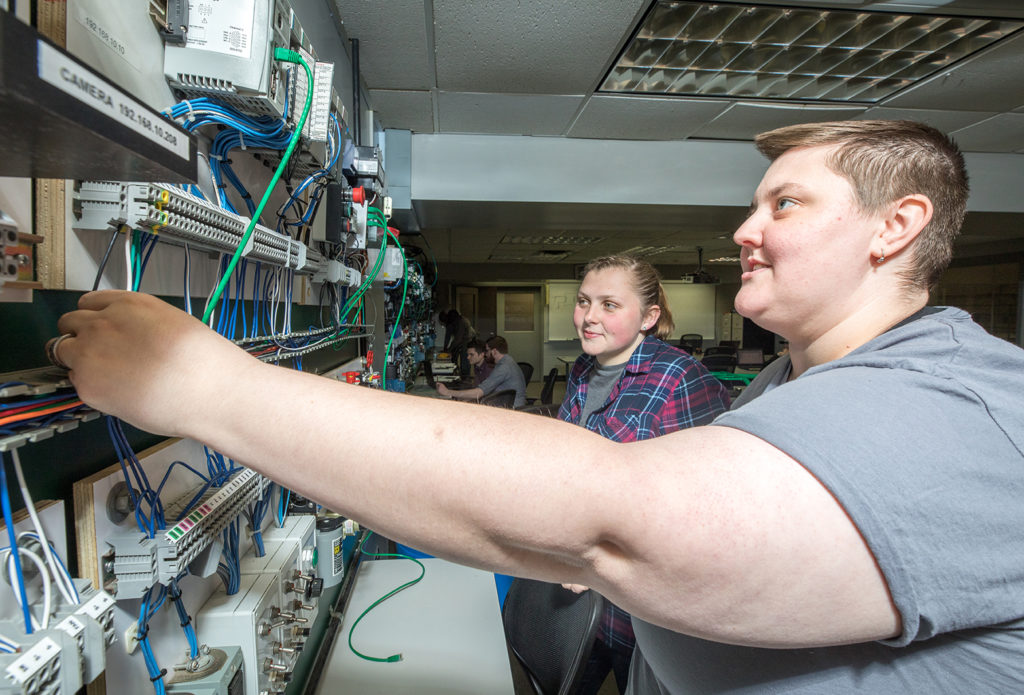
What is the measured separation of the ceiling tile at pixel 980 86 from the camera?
2.32m

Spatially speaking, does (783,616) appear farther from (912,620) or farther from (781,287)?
(781,287)

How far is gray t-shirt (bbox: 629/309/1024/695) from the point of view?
Result: 1.22 ft

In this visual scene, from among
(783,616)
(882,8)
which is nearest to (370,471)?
(783,616)

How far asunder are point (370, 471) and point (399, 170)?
3193 millimetres

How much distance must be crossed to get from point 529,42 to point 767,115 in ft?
5.66

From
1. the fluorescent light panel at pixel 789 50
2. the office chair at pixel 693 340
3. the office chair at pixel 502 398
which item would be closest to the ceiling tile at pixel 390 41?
the fluorescent light panel at pixel 789 50

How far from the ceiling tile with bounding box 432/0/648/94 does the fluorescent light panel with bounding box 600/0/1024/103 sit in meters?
0.14

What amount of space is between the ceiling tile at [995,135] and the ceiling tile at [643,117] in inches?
60.3

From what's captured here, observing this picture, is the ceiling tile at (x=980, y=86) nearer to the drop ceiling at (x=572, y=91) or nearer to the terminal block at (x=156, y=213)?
the drop ceiling at (x=572, y=91)

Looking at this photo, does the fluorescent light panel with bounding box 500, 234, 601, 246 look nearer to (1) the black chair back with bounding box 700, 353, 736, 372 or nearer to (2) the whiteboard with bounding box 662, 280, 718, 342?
(1) the black chair back with bounding box 700, 353, 736, 372

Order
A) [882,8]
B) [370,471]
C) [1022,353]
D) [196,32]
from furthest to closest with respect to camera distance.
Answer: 1. [882,8]
2. [196,32]
3. [1022,353]
4. [370,471]

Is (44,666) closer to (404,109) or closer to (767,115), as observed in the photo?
(404,109)

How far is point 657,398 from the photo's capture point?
1774 millimetres

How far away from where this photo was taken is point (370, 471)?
1.24 ft
